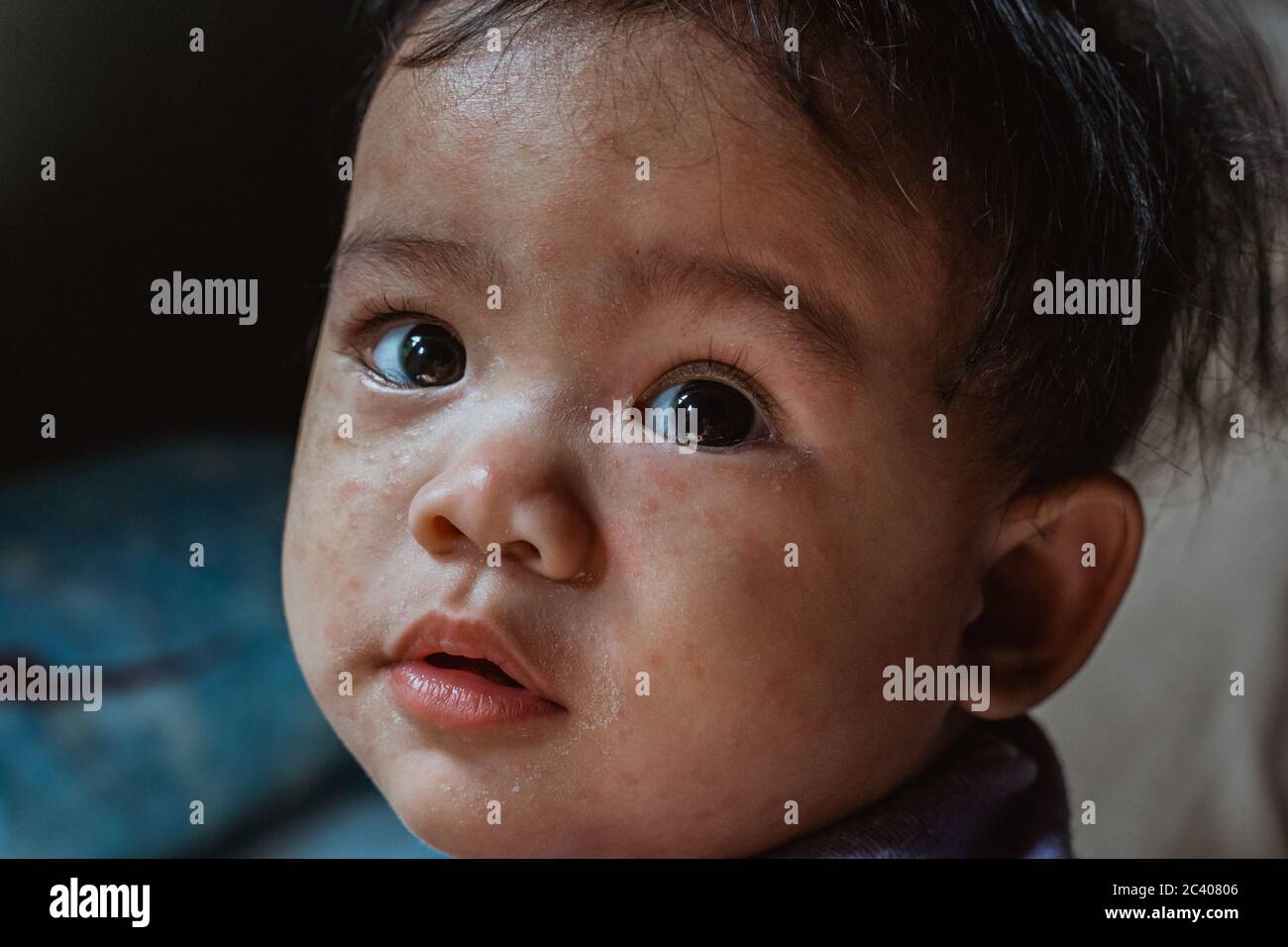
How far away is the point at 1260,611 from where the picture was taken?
0.84 m

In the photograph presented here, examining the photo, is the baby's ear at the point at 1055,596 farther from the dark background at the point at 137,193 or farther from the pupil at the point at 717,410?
the dark background at the point at 137,193

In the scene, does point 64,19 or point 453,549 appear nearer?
point 453,549

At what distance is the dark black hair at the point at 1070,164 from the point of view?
2.25 feet

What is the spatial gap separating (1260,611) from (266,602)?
687 mm

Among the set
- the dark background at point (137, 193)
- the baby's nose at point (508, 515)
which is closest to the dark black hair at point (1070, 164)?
the dark background at point (137, 193)

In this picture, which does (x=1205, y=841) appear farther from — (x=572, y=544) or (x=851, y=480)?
(x=572, y=544)

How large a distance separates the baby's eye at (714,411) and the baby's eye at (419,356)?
0.12 m

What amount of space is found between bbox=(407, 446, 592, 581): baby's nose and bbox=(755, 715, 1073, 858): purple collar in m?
0.24

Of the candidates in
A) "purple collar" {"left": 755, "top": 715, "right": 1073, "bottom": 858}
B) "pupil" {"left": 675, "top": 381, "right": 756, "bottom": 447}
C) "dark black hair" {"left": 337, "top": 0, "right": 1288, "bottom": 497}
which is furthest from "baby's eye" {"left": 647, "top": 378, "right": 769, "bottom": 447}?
"purple collar" {"left": 755, "top": 715, "right": 1073, "bottom": 858}

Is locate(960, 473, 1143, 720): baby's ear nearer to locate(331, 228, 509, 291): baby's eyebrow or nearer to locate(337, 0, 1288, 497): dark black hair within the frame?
locate(337, 0, 1288, 497): dark black hair
